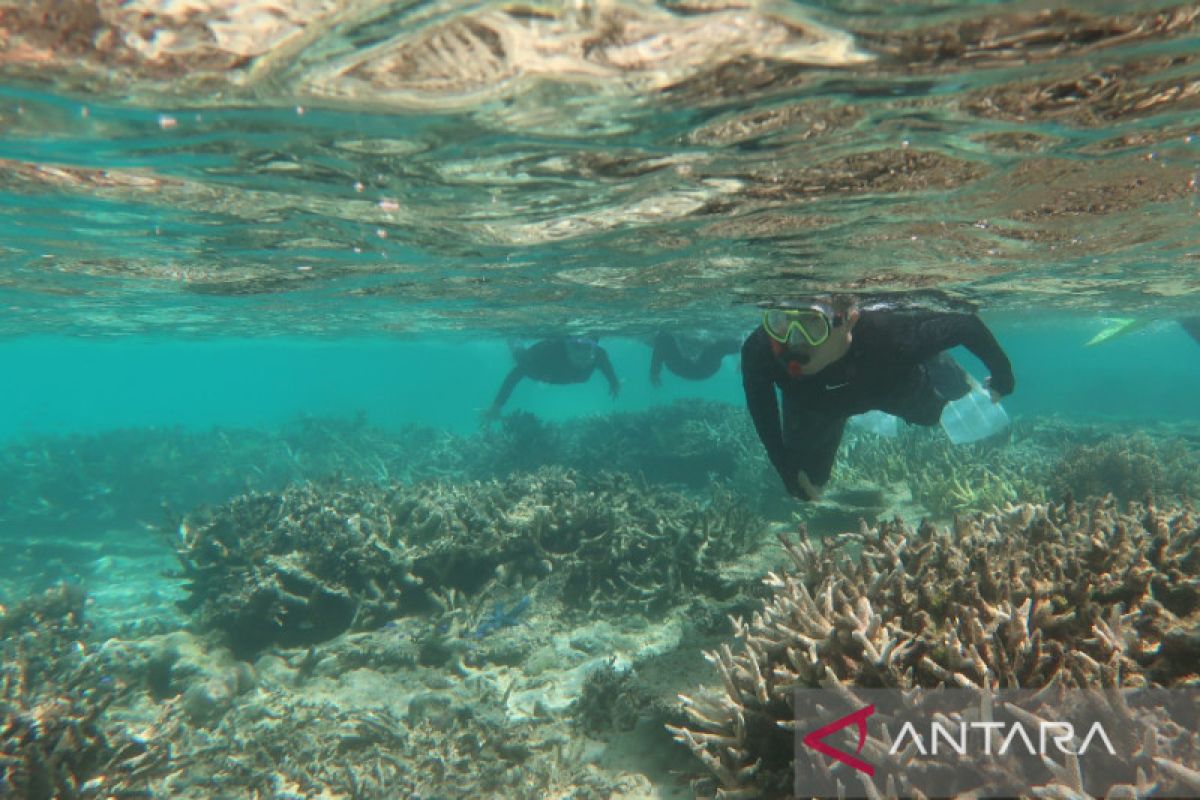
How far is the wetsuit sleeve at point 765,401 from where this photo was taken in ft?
Result: 23.3

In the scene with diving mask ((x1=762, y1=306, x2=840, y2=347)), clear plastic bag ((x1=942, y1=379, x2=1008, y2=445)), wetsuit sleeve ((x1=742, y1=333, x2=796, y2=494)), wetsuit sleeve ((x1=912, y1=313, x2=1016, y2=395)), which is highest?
diving mask ((x1=762, y1=306, x2=840, y2=347))

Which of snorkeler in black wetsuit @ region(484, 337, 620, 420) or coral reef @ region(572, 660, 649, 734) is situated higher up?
coral reef @ region(572, 660, 649, 734)

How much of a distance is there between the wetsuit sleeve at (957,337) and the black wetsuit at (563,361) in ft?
42.1

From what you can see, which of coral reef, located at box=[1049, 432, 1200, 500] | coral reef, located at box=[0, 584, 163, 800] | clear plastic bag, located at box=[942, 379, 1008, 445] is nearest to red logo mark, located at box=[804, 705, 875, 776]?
coral reef, located at box=[0, 584, 163, 800]

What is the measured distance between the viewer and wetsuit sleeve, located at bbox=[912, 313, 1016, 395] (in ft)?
24.1

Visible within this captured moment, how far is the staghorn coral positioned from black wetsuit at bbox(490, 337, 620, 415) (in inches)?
595

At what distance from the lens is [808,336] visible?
22.2 feet

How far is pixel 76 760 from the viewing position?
5246mm

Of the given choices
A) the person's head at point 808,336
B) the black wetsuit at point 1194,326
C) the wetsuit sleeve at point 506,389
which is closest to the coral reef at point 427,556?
the person's head at point 808,336

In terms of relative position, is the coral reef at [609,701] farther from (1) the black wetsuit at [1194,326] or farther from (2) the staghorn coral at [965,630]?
(1) the black wetsuit at [1194,326]

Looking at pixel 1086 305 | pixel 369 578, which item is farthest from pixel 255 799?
pixel 1086 305

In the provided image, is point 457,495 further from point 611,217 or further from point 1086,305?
point 1086,305

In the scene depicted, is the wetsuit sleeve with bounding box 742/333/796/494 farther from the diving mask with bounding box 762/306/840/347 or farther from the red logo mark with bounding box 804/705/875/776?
the red logo mark with bounding box 804/705/875/776

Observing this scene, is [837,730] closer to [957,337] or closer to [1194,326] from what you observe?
Result: [957,337]
